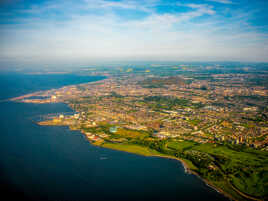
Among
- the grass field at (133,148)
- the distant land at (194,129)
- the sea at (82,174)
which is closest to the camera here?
the sea at (82,174)

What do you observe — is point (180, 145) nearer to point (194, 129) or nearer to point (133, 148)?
point (133, 148)

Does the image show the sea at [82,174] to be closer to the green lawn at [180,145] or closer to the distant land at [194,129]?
the distant land at [194,129]

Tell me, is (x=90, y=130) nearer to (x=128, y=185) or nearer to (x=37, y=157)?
(x=37, y=157)

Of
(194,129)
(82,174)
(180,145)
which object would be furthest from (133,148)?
(194,129)

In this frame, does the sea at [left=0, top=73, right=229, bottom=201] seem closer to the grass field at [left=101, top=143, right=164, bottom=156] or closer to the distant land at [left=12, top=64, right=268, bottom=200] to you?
the grass field at [left=101, top=143, right=164, bottom=156]

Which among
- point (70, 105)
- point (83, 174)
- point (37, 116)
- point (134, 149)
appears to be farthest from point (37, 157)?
point (70, 105)

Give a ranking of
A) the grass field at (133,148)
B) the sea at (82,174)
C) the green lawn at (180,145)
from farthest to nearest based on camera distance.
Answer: the green lawn at (180,145) < the grass field at (133,148) < the sea at (82,174)

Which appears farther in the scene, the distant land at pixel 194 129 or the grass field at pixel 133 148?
the grass field at pixel 133 148

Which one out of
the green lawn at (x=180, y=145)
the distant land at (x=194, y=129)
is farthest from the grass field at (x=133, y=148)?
the green lawn at (x=180, y=145)

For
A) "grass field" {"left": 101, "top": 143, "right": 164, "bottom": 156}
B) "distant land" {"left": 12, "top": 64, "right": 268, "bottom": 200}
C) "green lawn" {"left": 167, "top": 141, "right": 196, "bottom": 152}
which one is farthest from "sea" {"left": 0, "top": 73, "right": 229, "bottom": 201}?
"green lawn" {"left": 167, "top": 141, "right": 196, "bottom": 152}
